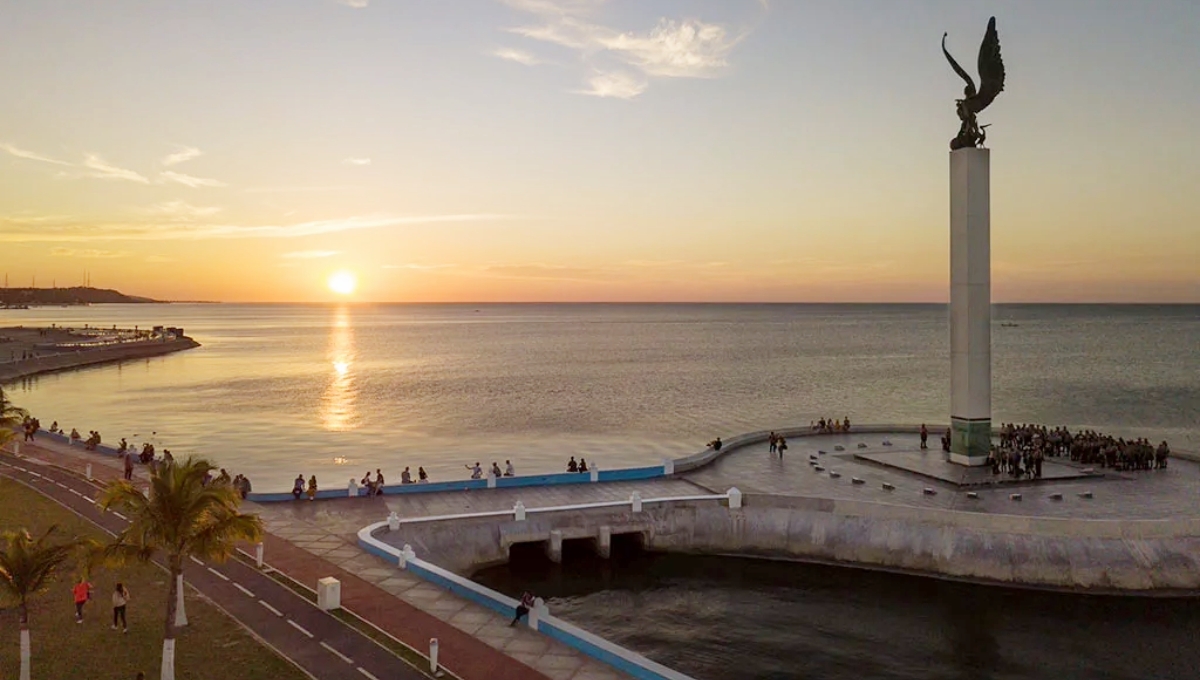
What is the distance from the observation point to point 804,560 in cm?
3481

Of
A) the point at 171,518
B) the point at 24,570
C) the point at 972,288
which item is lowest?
the point at 24,570

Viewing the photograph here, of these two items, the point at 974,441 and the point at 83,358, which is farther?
the point at 83,358

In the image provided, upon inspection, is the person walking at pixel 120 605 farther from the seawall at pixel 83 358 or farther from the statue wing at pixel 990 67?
the seawall at pixel 83 358

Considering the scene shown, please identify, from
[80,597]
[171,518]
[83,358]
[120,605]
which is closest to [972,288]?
[171,518]

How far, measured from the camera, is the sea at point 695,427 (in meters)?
27.5

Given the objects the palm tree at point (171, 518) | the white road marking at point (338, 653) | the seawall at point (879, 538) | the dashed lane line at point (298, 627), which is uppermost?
the palm tree at point (171, 518)

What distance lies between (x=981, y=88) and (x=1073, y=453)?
61.6 feet

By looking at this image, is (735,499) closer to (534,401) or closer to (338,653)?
(338,653)

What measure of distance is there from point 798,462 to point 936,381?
3242 inches

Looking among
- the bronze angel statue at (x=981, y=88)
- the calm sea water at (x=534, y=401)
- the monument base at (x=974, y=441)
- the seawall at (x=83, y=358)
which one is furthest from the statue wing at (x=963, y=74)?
the seawall at (x=83, y=358)

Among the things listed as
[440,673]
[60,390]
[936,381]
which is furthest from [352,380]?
[440,673]

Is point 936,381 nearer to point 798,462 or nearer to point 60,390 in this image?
point 798,462

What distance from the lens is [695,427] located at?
77938 millimetres

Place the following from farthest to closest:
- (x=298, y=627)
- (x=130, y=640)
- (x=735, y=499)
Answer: (x=735, y=499) → (x=298, y=627) → (x=130, y=640)
